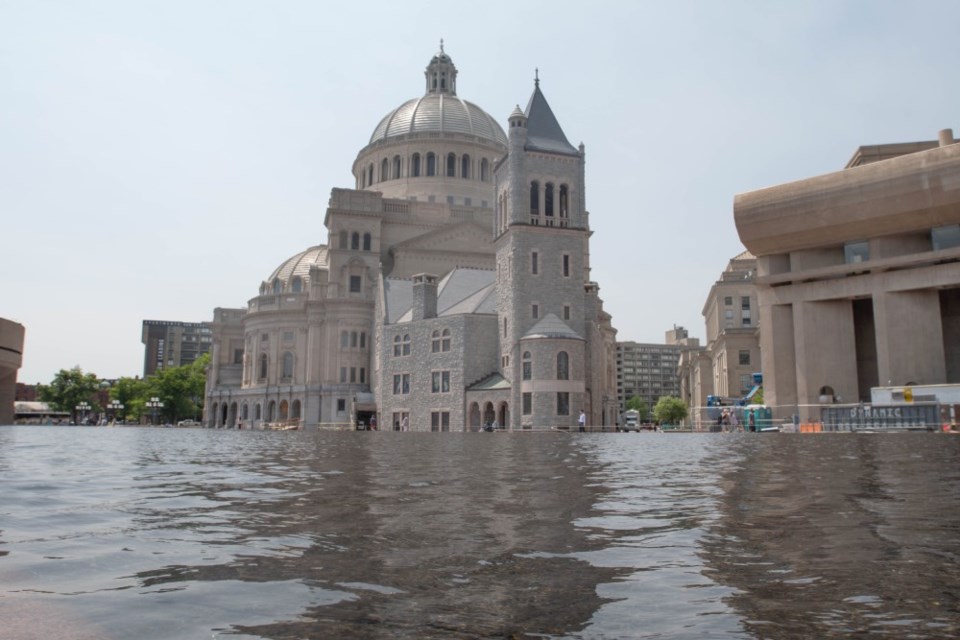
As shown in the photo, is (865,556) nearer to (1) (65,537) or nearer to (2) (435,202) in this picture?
(1) (65,537)

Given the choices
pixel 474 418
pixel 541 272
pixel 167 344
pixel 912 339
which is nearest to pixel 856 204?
pixel 912 339

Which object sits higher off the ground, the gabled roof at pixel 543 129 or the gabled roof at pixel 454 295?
the gabled roof at pixel 543 129

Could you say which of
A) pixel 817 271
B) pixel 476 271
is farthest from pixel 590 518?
pixel 476 271

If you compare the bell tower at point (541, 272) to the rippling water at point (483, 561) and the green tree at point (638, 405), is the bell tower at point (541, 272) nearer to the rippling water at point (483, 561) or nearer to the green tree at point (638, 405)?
the rippling water at point (483, 561)

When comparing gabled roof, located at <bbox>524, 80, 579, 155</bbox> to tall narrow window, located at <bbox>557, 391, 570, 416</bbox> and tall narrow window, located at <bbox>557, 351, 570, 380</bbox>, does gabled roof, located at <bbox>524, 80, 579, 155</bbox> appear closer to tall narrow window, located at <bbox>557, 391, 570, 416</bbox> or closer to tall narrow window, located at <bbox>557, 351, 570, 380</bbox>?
tall narrow window, located at <bbox>557, 351, 570, 380</bbox>

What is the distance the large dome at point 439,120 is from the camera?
289ft

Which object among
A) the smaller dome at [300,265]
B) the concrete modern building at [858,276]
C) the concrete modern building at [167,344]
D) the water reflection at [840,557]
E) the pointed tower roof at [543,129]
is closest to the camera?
the water reflection at [840,557]

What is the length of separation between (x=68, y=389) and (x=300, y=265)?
51.3 metres

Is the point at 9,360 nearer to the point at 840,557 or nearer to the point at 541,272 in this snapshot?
the point at 541,272

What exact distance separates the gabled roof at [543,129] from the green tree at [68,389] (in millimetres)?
84128

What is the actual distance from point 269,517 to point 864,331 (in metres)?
55.2

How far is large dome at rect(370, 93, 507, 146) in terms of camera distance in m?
88.2

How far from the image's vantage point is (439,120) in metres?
88.4

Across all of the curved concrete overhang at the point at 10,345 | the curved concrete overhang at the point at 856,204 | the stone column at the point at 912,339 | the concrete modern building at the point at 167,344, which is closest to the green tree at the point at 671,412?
the curved concrete overhang at the point at 856,204
